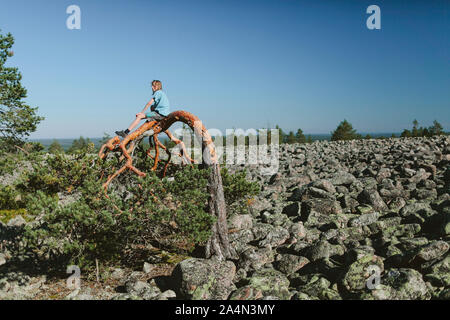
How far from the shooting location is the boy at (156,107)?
7.80 m

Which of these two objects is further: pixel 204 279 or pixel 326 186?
pixel 326 186

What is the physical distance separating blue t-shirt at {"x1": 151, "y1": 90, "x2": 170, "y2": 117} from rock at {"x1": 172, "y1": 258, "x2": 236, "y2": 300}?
13.1 feet

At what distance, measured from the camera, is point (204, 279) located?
6.52 metres

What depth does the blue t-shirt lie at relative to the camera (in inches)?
311

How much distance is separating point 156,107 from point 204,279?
4587 millimetres

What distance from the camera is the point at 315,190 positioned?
13156mm

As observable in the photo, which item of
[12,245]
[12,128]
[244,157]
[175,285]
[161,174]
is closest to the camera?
[175,285]

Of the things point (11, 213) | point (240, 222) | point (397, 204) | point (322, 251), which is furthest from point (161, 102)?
point (11, 213)

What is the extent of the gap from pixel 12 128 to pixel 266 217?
11.6 metres

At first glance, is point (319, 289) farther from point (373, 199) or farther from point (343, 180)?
point (343, 180)

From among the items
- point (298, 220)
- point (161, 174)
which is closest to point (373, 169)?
point (298, 220)

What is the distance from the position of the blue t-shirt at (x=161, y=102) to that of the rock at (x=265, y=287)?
483 centimetres

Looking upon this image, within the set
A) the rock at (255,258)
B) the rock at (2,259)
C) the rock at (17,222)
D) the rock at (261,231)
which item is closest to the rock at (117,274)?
the rock at (255,258)
